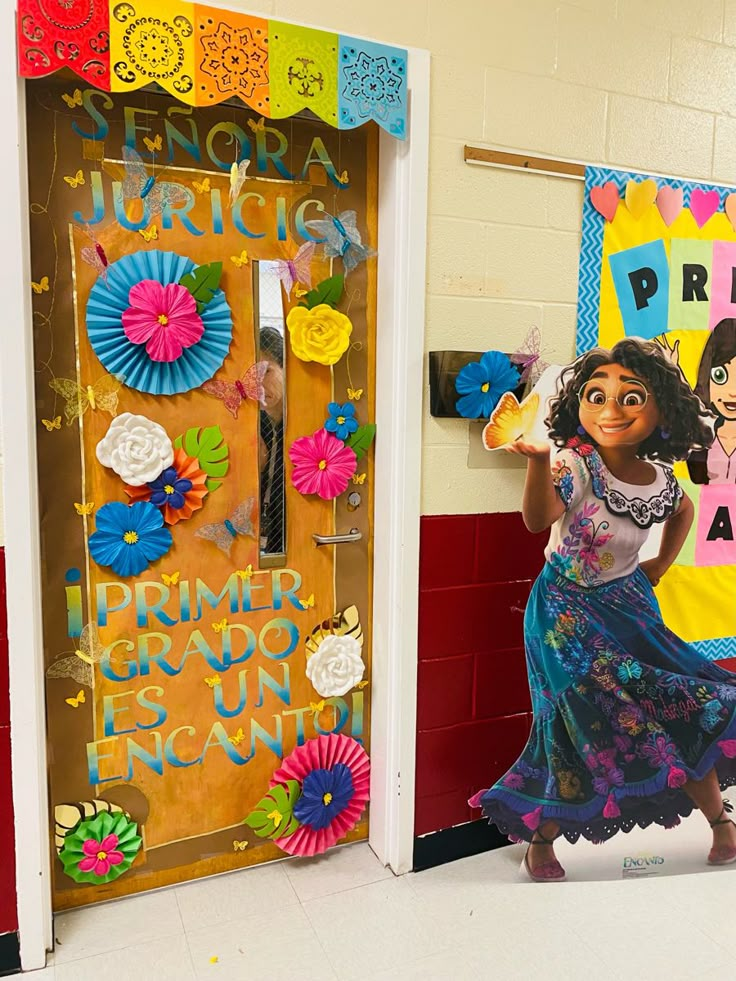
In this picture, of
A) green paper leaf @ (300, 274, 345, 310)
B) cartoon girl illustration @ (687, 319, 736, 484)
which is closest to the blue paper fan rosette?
green paper leaf @ (300, 274, 345, 310)

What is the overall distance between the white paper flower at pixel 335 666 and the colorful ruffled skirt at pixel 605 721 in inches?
19.4

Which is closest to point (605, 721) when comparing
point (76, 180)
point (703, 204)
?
point (703, 204)

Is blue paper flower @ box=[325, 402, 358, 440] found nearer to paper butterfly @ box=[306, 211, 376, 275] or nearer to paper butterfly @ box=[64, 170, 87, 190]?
paper butterfly @ box=[306, 211, 376, 275]

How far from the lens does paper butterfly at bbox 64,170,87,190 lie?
1.80m

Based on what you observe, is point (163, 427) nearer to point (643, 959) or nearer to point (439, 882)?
point (439, 882)

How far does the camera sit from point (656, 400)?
2.09 meters

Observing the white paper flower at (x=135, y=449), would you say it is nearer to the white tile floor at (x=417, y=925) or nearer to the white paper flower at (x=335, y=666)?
the white paper flower at (x=335, y=666)

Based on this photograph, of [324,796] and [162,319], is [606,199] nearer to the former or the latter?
[162,319]

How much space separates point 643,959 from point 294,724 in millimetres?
1074

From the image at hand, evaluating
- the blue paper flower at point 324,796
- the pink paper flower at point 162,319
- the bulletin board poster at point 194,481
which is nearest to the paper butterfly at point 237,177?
the bulletin board poster at point 194,481

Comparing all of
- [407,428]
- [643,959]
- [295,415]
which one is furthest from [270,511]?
[643,959]

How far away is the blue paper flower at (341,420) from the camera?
6.86 feet

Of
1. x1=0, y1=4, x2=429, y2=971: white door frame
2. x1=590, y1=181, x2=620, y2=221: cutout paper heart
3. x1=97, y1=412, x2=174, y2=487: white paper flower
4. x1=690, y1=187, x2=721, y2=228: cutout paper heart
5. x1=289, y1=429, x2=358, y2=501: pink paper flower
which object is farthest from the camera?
x1=690, y1=187, x2=721, y2=228: cutout paper heart

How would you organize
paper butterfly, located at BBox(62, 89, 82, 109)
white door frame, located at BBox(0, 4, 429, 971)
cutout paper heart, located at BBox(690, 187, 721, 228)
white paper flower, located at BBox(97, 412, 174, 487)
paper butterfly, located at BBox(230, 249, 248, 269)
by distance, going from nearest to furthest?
white door frame, located at BBox(0, 4, 429, 971)
paper butterfly, located at BBox(62, 89, 82, 109)
white paper flower, located at BBox(97, 412, 174, 487)
paper butterfly, located at BBox(230, 249, 248, 269)
cutout paper heart, located at BBox(690, 187, 721, 228)
